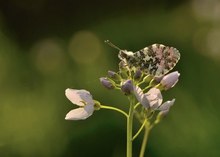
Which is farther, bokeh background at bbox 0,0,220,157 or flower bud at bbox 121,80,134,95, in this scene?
bokeh background at bbox 0,0,220,157

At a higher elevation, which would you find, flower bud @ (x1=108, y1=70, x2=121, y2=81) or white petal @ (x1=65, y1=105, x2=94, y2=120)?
flower bud @ (x1=108, y1=70, x2=121, y2=81)

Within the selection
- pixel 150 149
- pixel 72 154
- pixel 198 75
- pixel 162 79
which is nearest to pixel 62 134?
pixel 72 154

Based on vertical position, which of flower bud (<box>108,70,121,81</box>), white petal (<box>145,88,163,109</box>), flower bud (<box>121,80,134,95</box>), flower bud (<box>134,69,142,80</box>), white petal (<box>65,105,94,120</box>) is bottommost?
white petal (<box>145,88,163,109</box>)

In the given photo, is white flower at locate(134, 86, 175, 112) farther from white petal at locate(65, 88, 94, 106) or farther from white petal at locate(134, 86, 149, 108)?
white petal at locate(65, 88, 94, 106)

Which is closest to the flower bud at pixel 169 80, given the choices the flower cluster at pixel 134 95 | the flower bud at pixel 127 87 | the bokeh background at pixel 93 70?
the flower cluster at pixel 134 95

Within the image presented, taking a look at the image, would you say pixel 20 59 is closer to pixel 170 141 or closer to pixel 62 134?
pixel 62 134

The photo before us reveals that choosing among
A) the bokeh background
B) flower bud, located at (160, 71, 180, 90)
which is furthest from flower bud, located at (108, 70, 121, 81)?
the bokeh background
